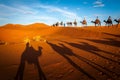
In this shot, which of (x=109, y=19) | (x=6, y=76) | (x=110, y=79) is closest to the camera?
(x=110, y=79)

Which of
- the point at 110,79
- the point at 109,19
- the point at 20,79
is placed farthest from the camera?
the point at 109,19

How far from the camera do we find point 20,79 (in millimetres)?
8406

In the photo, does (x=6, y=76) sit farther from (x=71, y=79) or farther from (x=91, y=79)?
(x=91, y=79)

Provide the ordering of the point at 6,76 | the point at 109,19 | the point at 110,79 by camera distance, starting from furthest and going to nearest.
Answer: the point at 109,19, the point at 6,76, the point at 110,79

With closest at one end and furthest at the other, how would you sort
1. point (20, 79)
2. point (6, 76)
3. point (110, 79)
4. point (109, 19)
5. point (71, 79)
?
1. point (110, 79)
2. point (71, 79)
3. point (20, 79)
4. point (6, 76)
5. point (109, 19)

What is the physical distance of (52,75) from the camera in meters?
8.70

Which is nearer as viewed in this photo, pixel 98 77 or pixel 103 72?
pixel 98 77

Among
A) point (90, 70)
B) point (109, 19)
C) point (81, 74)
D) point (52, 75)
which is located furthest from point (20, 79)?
point (109, 19)

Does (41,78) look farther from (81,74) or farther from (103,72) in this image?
(103,72)

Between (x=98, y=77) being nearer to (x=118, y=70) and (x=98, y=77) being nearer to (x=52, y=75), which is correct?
(x=118, y=70)

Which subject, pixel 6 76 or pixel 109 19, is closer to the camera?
pixel 6 76

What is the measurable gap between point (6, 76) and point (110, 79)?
5.91 m

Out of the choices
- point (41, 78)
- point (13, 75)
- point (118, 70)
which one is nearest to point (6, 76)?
point (13, 75)

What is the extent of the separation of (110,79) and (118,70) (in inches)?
67.5
